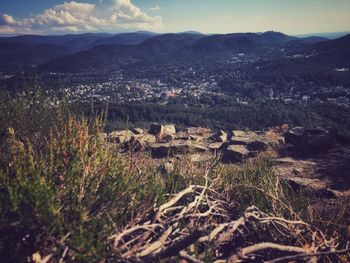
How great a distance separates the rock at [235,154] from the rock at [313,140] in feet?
7.68

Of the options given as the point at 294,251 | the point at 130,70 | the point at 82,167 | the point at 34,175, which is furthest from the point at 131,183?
the point at 130,70

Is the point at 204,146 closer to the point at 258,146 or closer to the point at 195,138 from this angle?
the point at 195,138

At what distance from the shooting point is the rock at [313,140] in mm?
13766

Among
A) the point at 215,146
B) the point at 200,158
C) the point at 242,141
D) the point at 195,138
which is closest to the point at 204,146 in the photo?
the point at 215,146

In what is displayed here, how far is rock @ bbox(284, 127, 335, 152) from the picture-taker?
45.2ft

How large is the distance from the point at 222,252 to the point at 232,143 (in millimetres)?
11648

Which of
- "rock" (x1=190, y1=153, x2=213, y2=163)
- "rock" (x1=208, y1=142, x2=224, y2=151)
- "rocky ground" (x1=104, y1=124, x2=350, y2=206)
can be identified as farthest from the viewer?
"rock" (x1=208, y1=142, x2=224, y2=151)

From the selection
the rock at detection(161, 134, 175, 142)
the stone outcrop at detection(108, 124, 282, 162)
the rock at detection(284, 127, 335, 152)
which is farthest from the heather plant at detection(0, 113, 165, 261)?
the rock at detection(161, 134, 175, 142)

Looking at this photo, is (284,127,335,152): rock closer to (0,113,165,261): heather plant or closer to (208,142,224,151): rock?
(208,142,224,151): rock

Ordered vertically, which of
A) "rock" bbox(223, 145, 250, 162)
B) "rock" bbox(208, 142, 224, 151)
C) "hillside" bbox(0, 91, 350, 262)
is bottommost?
"rock" bbox(208, 142, 224, 151)

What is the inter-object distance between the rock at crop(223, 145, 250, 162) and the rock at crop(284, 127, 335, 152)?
2.34m

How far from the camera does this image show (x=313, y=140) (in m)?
13.8

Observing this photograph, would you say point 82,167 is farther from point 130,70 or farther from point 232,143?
point 130,70

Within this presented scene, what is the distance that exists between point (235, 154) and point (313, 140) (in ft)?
11.0
